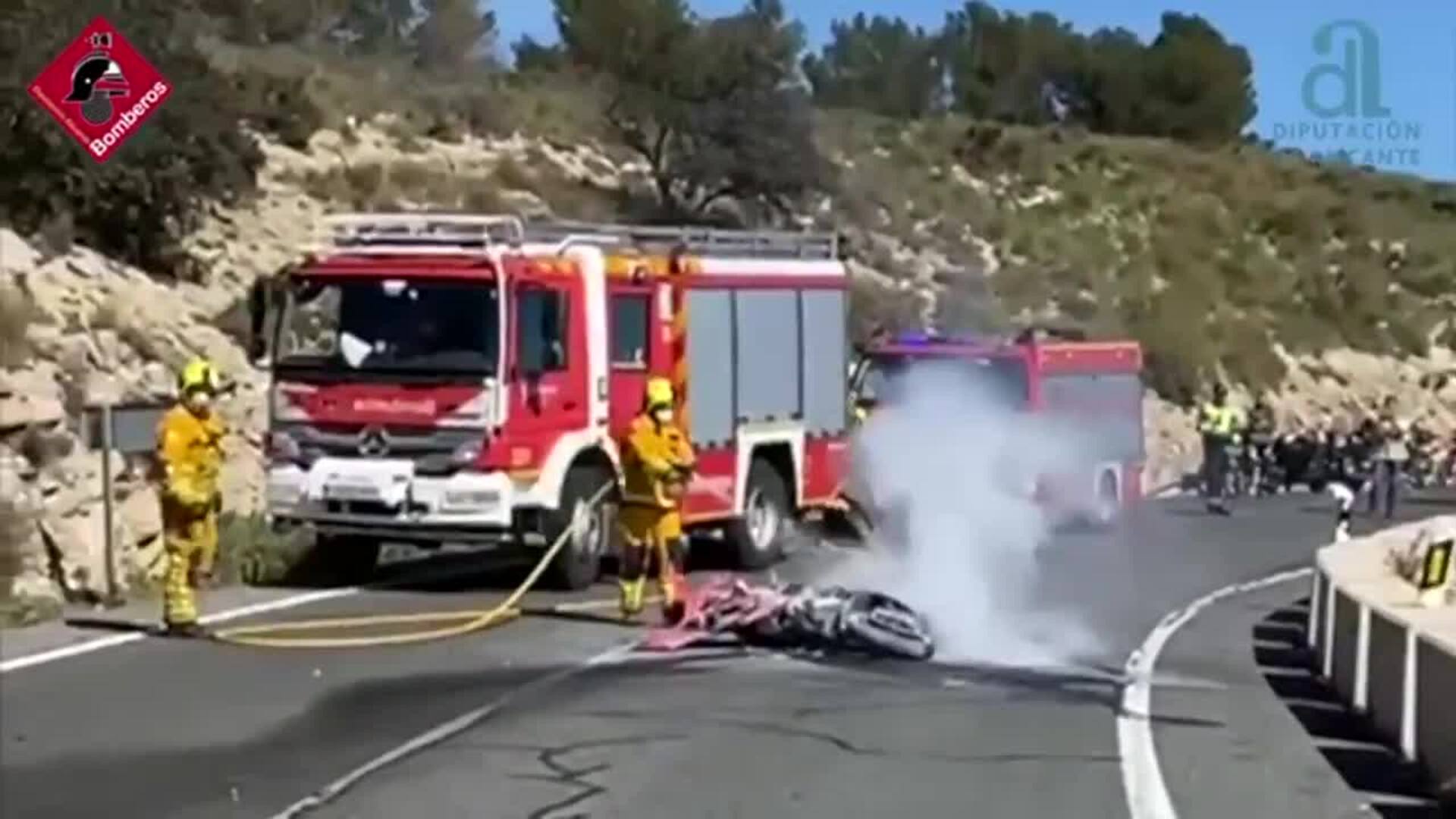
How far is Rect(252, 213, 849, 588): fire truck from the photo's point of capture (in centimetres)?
2273

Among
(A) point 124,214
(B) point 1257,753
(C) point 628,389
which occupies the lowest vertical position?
(B) point 1257,753

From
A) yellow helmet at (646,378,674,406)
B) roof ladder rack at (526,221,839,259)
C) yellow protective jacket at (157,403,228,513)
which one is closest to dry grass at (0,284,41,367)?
roof ladder rack at (526,221,839,259)

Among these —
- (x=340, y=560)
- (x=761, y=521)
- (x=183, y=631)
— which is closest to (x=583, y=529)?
(x=340, y=560)

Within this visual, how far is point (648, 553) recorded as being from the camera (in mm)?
21047

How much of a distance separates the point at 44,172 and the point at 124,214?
134 cm

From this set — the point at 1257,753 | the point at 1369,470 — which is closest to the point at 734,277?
the point at 1257,753

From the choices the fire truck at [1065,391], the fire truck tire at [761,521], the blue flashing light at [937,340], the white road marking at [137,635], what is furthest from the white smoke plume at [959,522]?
the white road marking at [137,635]

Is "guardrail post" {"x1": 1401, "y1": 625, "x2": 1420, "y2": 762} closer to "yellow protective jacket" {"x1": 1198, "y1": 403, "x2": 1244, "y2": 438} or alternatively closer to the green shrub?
the green shrub

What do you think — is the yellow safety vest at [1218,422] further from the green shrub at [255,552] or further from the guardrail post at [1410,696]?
the guardrail post at [1410,696]

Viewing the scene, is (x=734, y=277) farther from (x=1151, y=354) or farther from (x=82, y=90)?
(x=1151, y=354)

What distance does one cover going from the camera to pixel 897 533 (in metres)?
27.6

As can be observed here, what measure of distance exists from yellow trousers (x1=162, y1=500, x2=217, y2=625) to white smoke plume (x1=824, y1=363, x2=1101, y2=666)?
4936 millimetres

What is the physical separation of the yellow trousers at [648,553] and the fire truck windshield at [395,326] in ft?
7.53

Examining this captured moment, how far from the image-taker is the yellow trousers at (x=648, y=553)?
20.8 meters
